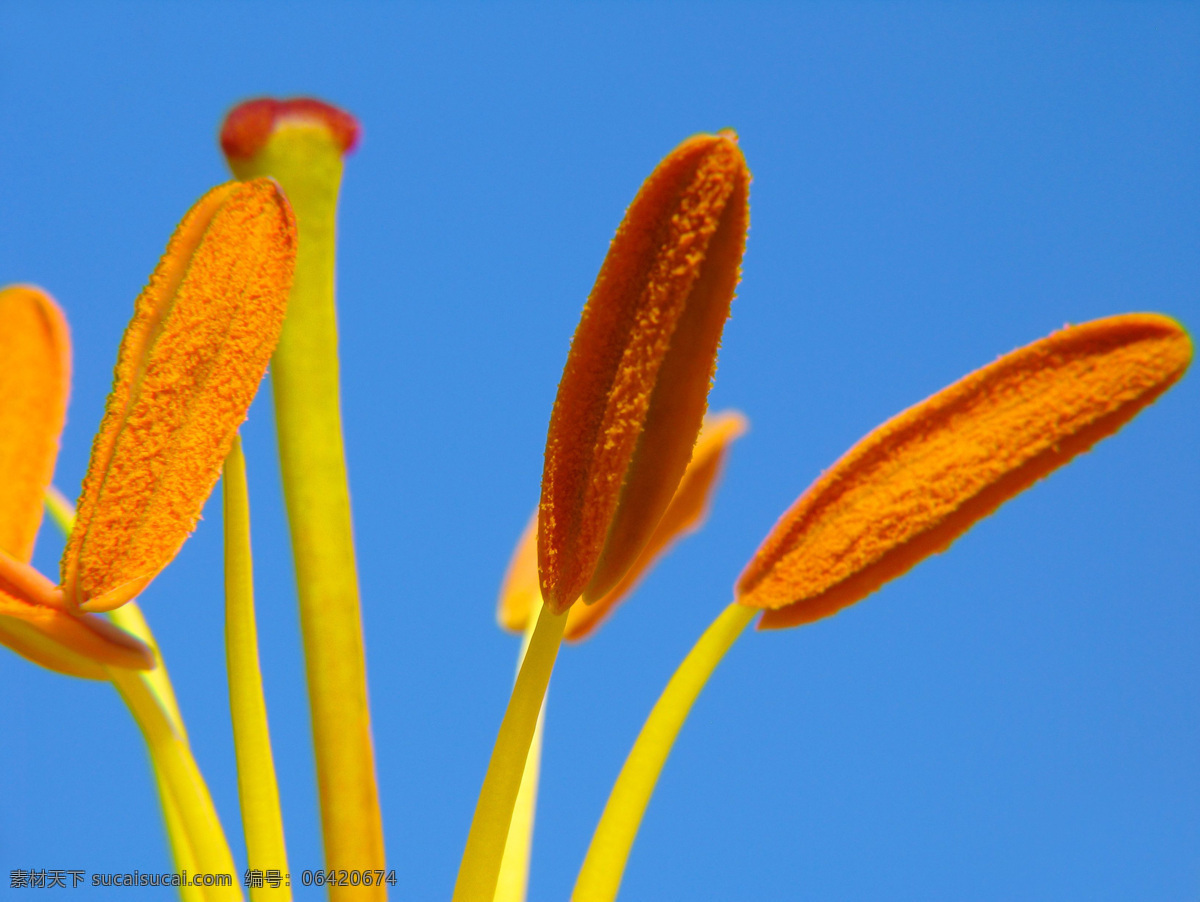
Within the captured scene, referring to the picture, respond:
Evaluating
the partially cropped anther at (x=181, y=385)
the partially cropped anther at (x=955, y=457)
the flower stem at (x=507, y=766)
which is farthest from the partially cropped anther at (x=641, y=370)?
the partially cropped anther at (x=181, y=385)

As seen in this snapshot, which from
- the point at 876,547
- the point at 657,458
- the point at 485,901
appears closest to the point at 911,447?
the point at 876,547

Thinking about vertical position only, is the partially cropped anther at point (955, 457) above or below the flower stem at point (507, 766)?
above

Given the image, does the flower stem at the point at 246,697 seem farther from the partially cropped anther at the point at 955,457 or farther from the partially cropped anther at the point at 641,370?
the partially cropped anther at the point at 955,457

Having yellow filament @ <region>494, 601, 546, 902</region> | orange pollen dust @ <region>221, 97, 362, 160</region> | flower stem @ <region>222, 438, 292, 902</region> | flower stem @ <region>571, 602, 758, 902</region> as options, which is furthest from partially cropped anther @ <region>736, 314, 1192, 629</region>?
orange pollen dust @ <region>221, 97, 362, 160</region>

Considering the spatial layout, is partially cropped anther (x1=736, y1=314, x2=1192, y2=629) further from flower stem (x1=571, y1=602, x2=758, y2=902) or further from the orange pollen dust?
the orange pollen dust

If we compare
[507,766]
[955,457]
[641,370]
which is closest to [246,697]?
[507,766]

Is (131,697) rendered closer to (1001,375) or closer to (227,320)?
(227,320)
